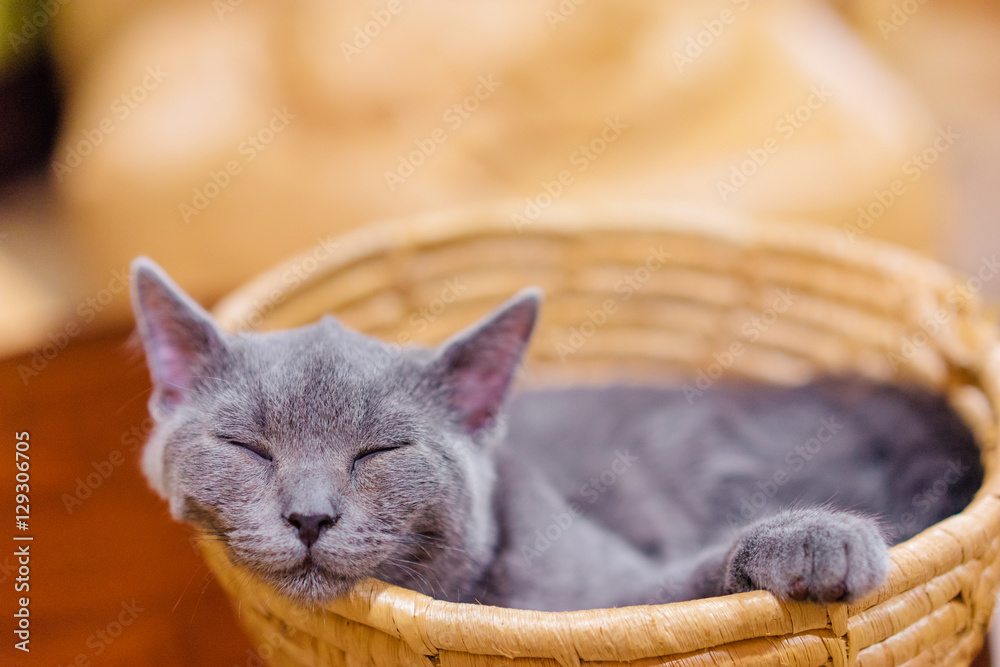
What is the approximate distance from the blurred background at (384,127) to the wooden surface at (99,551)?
1.29 ft

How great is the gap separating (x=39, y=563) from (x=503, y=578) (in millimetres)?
821

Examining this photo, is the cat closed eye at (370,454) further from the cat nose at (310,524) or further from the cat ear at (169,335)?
the cat ear at (169,335)

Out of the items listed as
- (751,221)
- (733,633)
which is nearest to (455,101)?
(751,221)

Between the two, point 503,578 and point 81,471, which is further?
point 81,471

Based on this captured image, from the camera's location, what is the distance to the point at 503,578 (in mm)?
1173

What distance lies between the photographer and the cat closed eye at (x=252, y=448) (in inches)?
37.7

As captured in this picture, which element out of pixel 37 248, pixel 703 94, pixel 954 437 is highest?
pixel 703 94

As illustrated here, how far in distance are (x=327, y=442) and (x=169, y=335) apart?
1.05 feet

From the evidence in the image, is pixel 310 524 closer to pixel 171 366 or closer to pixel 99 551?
pixel 171 366

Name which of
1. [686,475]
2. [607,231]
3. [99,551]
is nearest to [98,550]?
[99,551]

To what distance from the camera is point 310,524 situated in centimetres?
87

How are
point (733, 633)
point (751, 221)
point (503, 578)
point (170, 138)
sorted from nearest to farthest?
point (733, 633) < point (503, 578) < point (751, 221) < point (170, 138)

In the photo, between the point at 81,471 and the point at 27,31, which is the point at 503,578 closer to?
the point at 81,471

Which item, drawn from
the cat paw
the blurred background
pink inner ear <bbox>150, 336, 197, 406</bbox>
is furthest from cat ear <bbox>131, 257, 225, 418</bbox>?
the blurred background
